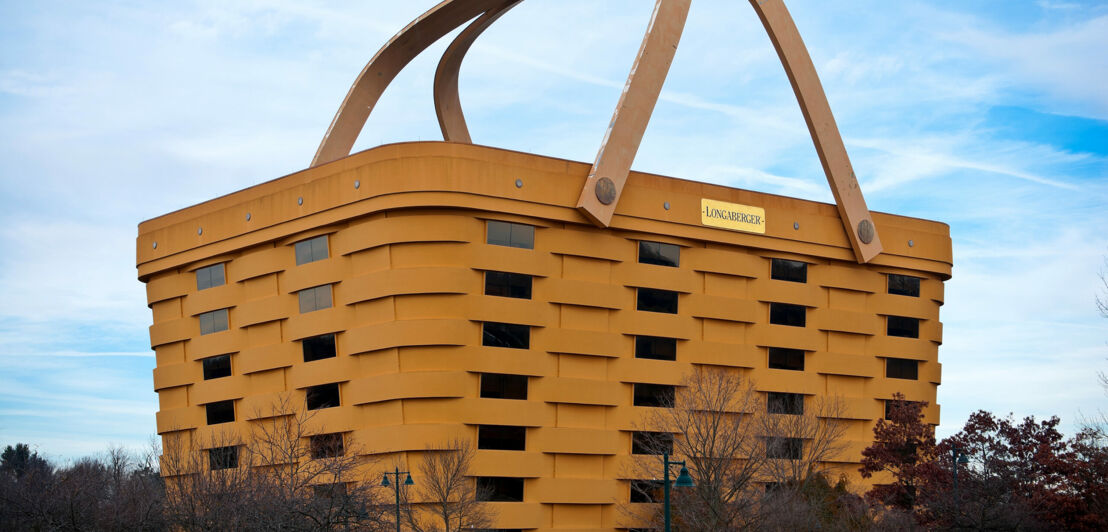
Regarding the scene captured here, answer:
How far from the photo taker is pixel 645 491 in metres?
52.2

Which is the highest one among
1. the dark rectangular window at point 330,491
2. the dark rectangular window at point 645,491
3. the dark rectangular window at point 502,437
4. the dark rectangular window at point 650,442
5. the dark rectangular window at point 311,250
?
the dark rectangular window at point 311,250

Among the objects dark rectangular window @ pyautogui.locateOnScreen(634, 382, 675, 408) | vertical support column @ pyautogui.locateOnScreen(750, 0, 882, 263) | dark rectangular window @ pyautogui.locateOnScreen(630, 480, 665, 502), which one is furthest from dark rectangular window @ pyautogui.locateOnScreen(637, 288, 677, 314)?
vertical support column @ pyautogui.locateOnScreen(750, 0, 882, 263)

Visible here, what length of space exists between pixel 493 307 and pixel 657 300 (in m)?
9.10

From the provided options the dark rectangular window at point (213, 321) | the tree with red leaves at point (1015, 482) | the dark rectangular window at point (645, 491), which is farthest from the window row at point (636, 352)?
the tree with red leaves at point (1015, 482)

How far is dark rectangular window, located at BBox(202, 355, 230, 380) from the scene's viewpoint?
56.9 m

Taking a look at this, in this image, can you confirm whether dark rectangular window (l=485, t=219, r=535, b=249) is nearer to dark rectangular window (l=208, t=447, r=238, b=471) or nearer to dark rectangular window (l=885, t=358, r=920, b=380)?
dark rectangular window (l=208, t=447, r=238, b=471)

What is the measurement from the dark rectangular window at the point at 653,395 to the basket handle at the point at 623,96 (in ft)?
27.0

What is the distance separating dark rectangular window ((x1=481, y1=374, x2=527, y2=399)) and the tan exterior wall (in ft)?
1.54

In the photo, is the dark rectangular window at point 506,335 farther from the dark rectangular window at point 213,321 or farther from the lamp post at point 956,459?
the lamp post at point 956,459

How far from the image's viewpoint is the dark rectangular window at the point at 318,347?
168 ft

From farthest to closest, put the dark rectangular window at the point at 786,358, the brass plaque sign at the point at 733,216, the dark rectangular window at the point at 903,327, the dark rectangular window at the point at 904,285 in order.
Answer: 1. the dark rectangular window at the point at 904,285
2. the dark rectangular window at the point at 903,327
3. the dark rectangular window at the point at 786,358
4. the brass plaque sign at the point at 733,216

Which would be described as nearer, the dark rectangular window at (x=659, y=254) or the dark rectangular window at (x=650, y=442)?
the dark rectangular window at (x=650, y=442)

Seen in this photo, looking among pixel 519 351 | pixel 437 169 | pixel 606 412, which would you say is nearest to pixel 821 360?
pixel 606 412

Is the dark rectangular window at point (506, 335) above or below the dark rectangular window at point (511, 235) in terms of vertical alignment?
below
